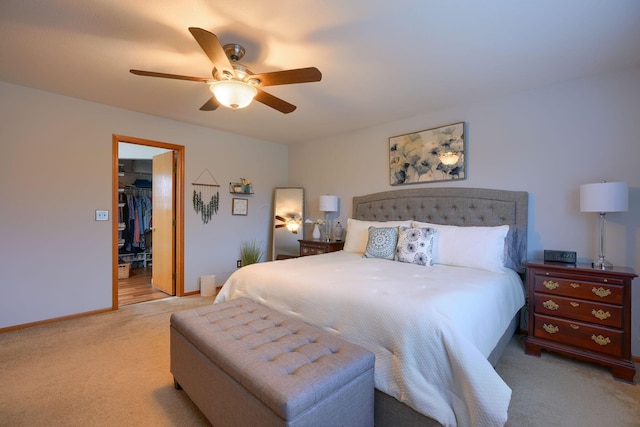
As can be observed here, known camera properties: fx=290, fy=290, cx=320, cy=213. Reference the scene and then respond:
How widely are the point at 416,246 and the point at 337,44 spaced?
72.7 inches

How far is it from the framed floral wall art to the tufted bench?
2547 mm

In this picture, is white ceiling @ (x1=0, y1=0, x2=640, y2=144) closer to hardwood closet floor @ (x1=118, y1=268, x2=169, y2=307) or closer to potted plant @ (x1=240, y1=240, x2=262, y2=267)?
potted plant @ (x1=240, y1=240, x2=262, y2=267)

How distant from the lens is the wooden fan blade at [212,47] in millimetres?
1570

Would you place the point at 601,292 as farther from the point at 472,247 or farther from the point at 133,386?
the point at 133,386

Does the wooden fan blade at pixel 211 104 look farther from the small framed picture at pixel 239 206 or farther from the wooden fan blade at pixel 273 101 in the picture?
the small framed picture at pixel 239 206

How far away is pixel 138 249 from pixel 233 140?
329 centimetres

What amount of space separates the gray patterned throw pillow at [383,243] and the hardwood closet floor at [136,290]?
301 centimetres

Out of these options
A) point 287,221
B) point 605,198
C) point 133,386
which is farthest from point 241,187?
point 605,198

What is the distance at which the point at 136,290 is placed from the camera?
14.5 feet

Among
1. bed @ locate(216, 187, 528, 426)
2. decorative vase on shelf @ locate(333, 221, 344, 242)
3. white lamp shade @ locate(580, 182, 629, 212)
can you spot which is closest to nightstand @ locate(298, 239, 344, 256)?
decorative vase on shelf @ locate(333, 221, 344, 242)

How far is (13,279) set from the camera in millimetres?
2891

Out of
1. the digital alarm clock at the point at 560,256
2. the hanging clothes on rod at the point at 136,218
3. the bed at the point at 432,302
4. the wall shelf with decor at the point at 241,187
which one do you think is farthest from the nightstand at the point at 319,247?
the hanging clothes on rod at the point at 136,218

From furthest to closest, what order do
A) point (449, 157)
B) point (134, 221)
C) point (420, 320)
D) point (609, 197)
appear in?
1. point (134, 221)
2. point (449, 157)
3. point (609, 197)
4. point (420, 320)

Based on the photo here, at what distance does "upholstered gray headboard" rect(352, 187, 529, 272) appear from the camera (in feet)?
Answer: 9.29
